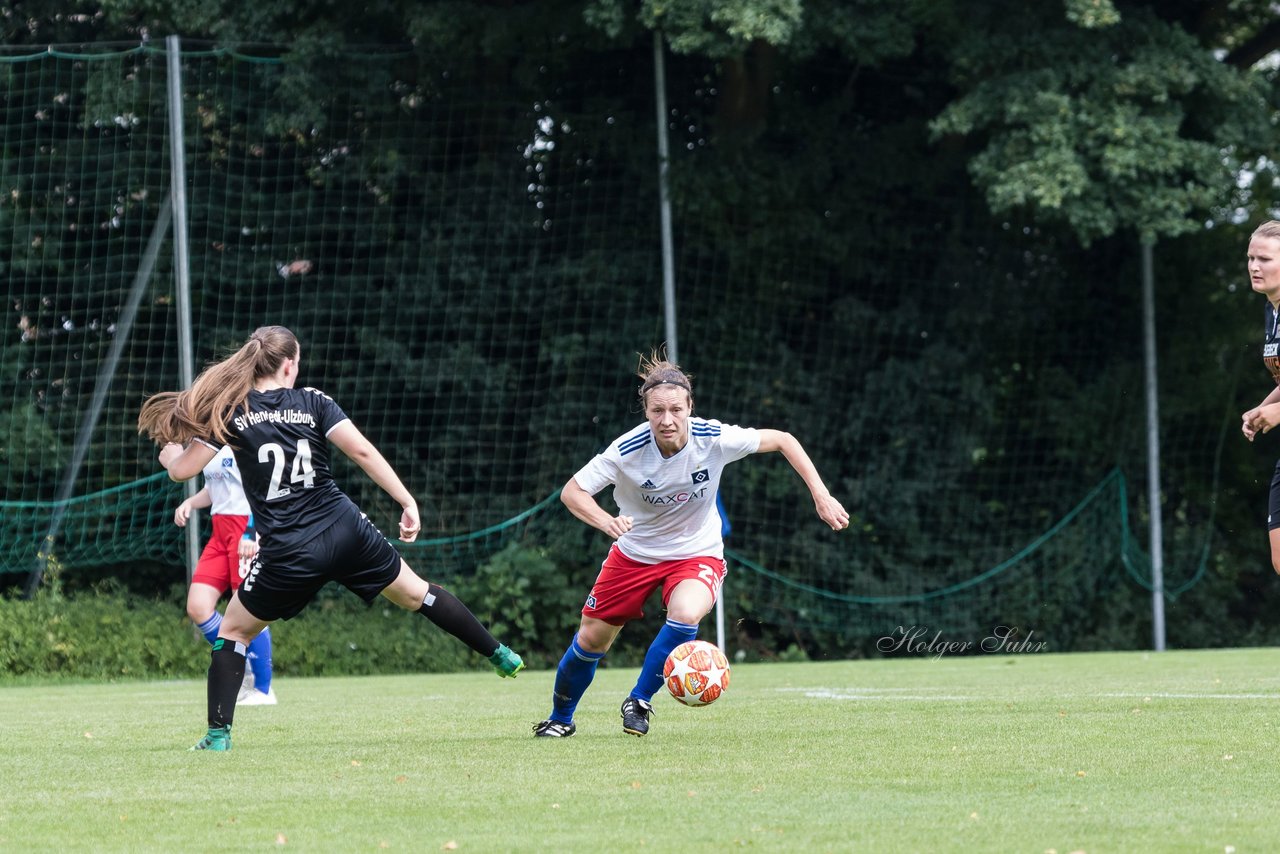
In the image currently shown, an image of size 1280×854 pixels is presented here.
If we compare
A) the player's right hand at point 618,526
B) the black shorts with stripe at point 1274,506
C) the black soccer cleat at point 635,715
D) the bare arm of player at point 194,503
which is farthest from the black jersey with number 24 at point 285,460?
the bare arm of player at point 194,503

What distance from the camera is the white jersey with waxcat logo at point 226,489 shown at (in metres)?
10.8

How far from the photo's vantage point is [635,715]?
723 cm

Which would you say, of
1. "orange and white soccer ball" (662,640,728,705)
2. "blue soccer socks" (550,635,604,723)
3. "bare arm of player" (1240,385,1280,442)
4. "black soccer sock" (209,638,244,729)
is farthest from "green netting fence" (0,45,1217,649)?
"bare arm of player" (1240,385,1280,442)

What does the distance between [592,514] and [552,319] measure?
403 inches

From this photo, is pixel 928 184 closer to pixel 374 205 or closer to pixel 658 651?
pixel 374 205

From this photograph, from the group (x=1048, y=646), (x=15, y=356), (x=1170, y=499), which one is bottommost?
(x=1048, y=646)

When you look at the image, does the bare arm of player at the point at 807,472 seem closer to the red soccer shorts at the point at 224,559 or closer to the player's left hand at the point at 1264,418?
the player's left hand at the point at 1264,418

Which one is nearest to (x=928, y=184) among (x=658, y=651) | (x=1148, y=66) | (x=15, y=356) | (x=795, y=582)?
(x=1148, y=66)

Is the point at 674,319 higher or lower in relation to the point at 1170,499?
higher

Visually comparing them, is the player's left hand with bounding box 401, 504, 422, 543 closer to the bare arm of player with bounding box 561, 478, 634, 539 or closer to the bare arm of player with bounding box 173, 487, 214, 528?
the bare arm of player with bounding box 561, 478, 634, 539

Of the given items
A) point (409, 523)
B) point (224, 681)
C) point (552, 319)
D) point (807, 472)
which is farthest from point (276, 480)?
point (552, 319)

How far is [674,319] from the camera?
15961 millimetres

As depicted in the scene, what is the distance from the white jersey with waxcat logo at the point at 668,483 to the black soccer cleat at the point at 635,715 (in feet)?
1.98

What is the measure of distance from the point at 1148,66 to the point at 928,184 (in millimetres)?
2806
